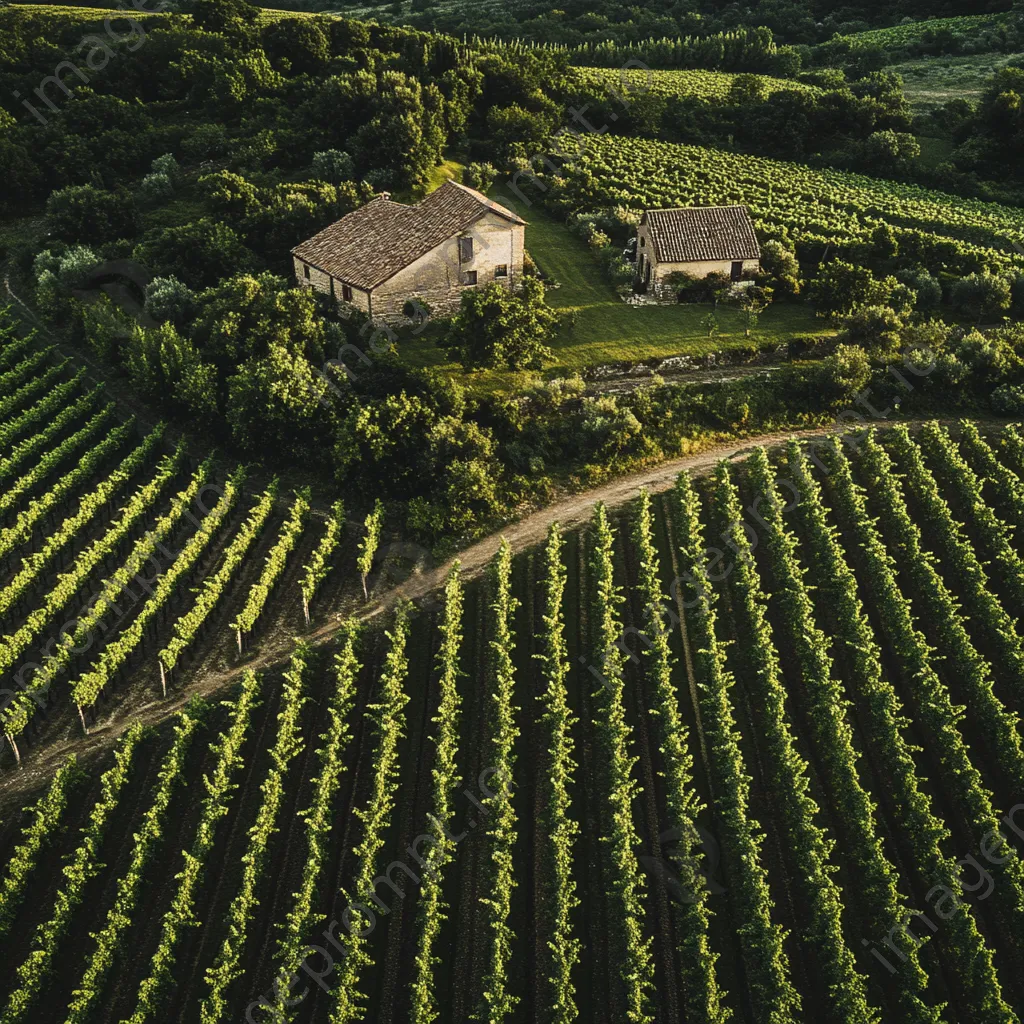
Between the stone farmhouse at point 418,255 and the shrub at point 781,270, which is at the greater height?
the stone farmhouse at point 418,255

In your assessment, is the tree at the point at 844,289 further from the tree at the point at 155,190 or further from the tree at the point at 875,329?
the tree at the point at 155,190

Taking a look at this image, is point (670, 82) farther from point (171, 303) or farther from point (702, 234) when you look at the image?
point (171, 303)

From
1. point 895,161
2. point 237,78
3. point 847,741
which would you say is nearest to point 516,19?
point 237,78

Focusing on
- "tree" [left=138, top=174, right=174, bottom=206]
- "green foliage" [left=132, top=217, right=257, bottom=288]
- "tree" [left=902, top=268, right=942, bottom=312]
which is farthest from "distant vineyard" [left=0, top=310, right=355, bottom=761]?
"tree" [left=902, top=268, right=942, bottom=312]

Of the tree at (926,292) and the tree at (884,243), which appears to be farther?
the tree at (884,243)

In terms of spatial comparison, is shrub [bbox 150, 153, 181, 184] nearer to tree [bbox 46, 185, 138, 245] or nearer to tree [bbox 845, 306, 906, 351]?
tree [bbox 46, 185, 138, 245]

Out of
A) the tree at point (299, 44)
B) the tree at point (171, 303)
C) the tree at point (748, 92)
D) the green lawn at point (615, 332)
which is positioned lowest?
the green lawn at point (615, 332)

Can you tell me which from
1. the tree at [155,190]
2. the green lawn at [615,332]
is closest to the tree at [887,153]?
the green lawn at [615,332]
